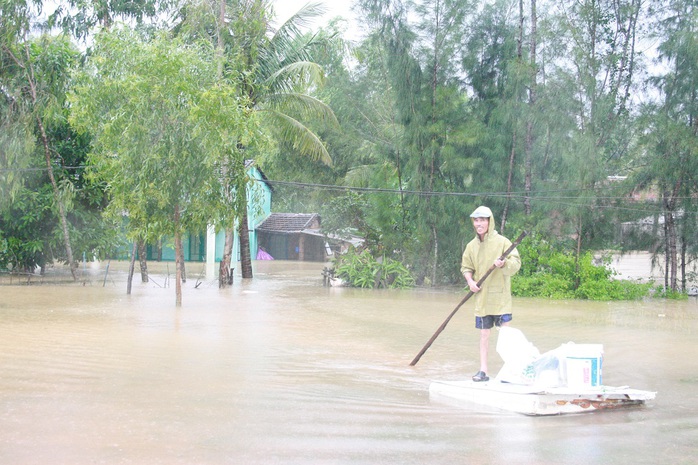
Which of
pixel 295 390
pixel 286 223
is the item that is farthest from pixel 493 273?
pixel 286 223

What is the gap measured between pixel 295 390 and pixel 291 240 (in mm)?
38635

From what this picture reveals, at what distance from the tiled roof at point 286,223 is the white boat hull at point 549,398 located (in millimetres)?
37393

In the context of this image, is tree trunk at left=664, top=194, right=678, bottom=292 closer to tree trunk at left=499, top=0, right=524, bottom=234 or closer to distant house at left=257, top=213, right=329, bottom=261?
tree trunk at left=499, top=0, right=524, bottom=234

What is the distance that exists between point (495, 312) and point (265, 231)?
37.9 m

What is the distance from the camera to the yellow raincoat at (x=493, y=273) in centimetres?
781

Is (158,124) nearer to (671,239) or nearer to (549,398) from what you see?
(549,398)

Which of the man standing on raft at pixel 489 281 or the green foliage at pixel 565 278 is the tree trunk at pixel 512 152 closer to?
the green foliage at pixel 565 278

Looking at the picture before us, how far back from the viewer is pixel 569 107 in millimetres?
22078

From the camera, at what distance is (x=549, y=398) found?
263 inches

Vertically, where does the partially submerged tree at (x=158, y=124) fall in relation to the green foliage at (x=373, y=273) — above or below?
above

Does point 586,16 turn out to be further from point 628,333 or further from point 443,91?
point 628,333

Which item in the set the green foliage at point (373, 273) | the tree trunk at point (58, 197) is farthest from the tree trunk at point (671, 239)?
the tree trunk at point (58, 197)

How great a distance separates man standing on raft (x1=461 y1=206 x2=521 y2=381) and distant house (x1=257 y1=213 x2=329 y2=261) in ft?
121

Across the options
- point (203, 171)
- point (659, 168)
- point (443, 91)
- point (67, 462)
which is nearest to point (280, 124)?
point (443, 91)
